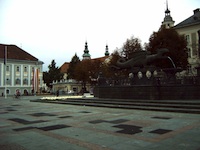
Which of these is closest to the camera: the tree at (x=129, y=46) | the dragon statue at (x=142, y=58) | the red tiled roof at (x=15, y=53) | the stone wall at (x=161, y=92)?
the stone wall at (x=161, y=92)

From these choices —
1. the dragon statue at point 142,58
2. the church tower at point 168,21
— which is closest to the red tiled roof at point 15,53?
the church tower at point 168,21

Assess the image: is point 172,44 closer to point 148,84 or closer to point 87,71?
point 148,84

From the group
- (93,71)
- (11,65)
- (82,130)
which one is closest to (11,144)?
(82,130)

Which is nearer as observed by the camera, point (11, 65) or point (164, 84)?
point (164, 84)

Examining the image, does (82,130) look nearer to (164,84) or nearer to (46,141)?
(46,141)

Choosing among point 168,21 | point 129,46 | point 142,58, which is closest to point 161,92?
point 142,58

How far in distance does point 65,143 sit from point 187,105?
9.67m

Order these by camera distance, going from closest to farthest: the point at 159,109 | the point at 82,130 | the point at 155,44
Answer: the point at 82,130
the point at 159,109
the point at 155,44

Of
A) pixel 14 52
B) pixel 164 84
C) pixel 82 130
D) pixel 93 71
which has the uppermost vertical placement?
pixel 14 52

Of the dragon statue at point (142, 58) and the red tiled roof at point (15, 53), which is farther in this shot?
the red tiled roof at point (15, 53)

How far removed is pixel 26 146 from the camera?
18.8ft

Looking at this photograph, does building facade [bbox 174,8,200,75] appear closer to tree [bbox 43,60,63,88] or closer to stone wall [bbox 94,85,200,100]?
stone wall [bbox 94,85,200,100]

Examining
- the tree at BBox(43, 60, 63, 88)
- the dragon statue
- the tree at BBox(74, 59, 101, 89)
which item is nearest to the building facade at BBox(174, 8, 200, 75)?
the tree at BBox(74, 59, 101, 89)

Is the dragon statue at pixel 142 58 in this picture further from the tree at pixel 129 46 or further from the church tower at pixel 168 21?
the church tower at pixel 168 21
